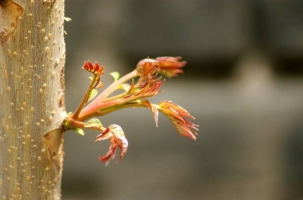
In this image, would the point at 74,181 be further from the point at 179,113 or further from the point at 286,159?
the point at 179,113

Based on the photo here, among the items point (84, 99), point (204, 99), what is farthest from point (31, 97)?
point (204, 99)

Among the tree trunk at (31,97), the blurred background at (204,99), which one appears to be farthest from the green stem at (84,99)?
the blurred background at (204,99)

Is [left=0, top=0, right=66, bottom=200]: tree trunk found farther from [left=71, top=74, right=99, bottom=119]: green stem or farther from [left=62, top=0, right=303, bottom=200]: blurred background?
[left=62, top=0, right=303, bottom=200]: blurred background

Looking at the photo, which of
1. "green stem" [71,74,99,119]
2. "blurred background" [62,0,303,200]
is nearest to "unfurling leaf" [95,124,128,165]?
"green stem" [71,74,99,119]

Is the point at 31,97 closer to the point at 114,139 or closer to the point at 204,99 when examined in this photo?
the point at 114,139

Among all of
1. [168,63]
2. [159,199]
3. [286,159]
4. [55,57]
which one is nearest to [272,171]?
[286,159]

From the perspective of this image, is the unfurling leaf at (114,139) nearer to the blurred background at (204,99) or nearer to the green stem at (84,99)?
the green stem at (84,99)
